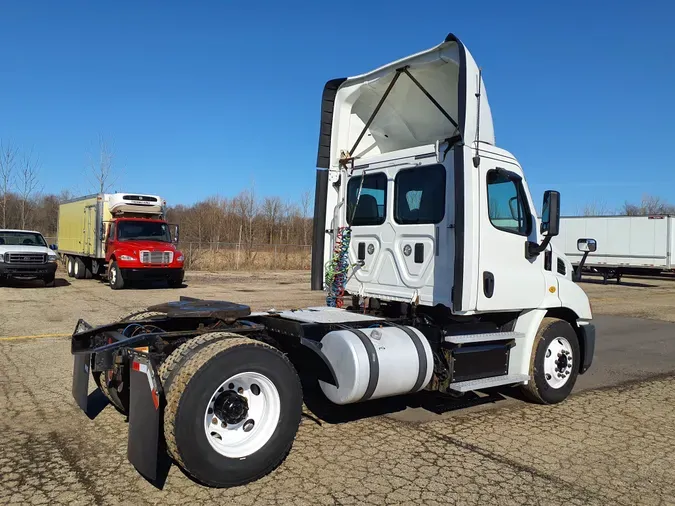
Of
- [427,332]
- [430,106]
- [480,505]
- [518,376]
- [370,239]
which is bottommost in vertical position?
[480,505]

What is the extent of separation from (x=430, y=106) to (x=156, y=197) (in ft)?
53.0

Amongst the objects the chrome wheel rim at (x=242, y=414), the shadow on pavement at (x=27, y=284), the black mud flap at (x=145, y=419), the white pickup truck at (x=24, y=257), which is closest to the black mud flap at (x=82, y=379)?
the black mud flap at (x=145, y=419)

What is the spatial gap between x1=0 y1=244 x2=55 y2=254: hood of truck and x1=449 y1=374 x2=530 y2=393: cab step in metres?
16.9

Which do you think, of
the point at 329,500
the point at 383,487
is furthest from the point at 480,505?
the point at 329,500

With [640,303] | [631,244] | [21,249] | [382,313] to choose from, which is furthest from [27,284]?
[631,244]

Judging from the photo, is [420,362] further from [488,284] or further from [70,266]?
[70,266]

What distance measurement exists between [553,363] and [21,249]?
17.4 metres

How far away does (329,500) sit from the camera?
3857mm

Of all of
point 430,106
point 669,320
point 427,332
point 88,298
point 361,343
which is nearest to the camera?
point 361,343

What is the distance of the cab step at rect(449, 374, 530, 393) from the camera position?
5.44 m

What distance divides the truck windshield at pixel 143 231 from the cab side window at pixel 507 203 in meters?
16.0

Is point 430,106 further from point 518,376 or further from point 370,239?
point 518,376

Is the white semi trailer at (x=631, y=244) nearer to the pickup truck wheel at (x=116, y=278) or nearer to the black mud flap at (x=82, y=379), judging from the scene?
the pickup truck wheel at (x=116, y=278)

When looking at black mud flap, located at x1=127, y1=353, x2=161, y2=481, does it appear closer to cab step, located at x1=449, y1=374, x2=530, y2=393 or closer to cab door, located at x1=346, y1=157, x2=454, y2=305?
cab step, located at x1=449, y1=374, x2=530, y2=393
